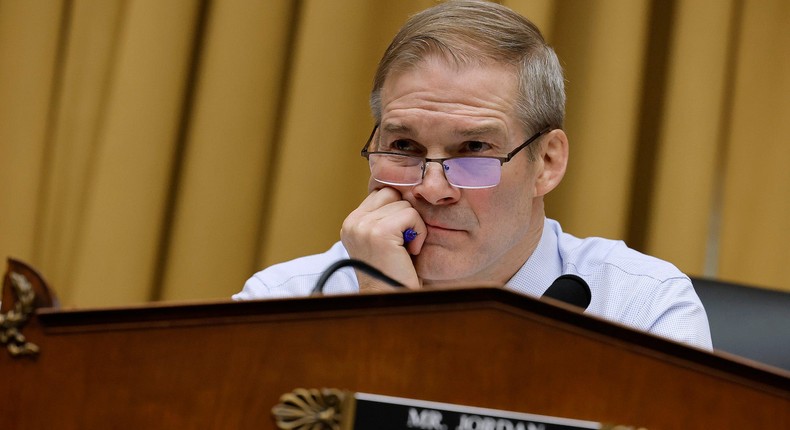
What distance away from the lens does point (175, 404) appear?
612 millimetres

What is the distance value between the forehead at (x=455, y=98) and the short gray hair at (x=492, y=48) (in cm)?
1

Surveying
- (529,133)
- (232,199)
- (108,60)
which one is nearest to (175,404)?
(529,133)

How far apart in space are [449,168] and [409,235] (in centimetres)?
12

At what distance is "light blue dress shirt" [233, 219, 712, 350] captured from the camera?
1.35 metres

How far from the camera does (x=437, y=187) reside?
133cm

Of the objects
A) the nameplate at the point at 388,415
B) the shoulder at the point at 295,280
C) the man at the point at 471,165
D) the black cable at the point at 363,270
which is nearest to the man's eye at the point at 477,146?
the man at the point at 471,165

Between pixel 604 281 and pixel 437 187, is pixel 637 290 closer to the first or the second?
pixel 604 281

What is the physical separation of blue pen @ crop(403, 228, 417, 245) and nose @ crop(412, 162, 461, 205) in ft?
0.19

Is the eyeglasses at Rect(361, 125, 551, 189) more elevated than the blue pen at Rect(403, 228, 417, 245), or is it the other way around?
the eyeglasses at Rect(361, 125, 551, 189)

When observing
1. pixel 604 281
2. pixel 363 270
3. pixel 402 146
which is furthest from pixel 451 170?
pixel 363 270

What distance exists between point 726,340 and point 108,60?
5.36ft

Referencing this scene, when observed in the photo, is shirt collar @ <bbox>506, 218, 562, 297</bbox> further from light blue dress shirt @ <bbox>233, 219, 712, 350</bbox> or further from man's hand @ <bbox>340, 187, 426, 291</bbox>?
man's hand @ <bbox>340, 187, 426, 291</bbox>

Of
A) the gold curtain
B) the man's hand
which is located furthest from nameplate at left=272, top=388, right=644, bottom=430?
the gold curtain

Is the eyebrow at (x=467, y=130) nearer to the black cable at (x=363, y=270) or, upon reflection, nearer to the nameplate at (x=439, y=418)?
the black cable at (x=363, y=270)
